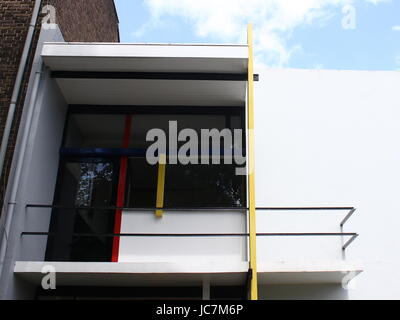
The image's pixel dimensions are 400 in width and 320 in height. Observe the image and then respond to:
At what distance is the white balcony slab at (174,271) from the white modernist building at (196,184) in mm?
17

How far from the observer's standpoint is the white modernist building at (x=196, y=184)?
6133 millimetres

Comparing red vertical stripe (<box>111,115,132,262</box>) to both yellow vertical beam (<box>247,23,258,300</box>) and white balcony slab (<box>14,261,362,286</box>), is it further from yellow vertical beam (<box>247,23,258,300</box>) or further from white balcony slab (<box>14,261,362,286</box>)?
yellow vertical beam (<box>247,23,258,300</box>)

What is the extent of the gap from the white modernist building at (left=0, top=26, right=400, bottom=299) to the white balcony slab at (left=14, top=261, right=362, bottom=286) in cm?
2

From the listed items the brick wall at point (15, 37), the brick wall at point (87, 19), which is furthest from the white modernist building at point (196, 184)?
the brick wall at point (87, 19)

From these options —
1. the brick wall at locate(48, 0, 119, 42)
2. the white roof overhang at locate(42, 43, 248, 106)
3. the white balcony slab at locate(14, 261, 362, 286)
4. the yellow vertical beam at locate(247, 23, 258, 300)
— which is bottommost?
the white balcony slab at locate(14, 261, 362, 286)

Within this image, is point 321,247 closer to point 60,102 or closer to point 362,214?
point 362,214

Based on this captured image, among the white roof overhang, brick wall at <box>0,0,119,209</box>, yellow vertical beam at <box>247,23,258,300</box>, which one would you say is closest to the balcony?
yellow vertical beam at <box>247,23,258,300</box>

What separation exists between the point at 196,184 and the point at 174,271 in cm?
183

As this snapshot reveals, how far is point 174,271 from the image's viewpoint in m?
5.84

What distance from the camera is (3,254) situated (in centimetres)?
567

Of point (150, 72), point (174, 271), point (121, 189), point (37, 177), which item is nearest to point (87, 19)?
point (150, 72)

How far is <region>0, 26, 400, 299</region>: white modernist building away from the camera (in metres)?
6.13

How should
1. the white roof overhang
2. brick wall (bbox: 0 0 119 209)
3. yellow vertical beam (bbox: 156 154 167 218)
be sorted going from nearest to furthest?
brick wall (bbox: 0 0 119 209) → the white roof overhang → yellow vertical beam (bbox: 156 154 167 218)
